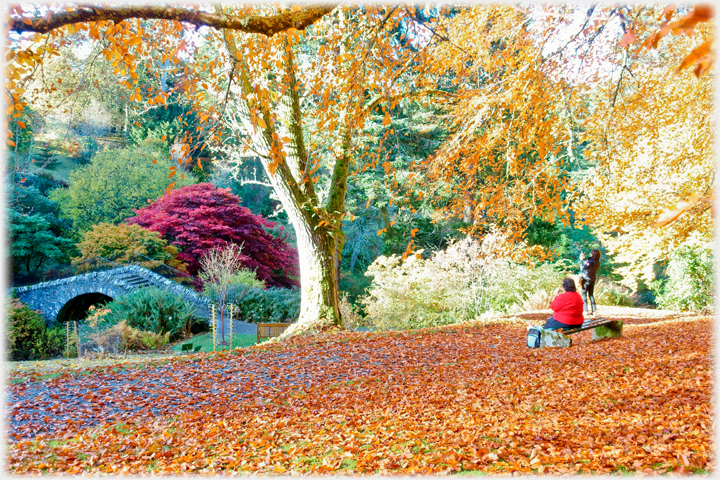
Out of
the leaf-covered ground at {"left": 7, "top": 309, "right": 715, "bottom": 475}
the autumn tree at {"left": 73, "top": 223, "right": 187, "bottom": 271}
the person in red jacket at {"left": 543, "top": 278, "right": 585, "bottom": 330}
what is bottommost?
the leaf-covered ground at {"left": 7, "top": 309, "right": 715, "bottom": 475}

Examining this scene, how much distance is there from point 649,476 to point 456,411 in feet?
4.90

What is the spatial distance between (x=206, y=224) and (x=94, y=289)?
3820 millimetres

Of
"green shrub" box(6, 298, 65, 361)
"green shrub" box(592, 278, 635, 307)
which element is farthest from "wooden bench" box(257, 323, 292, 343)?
"green shrub" box(592, 278, 635, 307)

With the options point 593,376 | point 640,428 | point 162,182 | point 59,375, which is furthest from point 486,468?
point 162,182

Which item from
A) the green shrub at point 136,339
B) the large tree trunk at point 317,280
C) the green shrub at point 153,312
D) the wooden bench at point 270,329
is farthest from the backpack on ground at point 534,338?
the green shrub at point 153,312

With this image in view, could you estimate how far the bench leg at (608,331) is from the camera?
6.60 metres

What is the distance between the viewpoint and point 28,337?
11930 millimetres

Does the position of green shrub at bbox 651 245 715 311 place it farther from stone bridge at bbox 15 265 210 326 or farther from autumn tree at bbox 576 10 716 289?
stone bridge at bbox 15 265 210 326

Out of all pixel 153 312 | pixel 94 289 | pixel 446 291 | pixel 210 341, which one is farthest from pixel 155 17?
pixel 94 289

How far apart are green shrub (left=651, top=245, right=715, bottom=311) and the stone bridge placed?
39.0 feet

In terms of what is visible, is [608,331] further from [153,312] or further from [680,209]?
[153,312]

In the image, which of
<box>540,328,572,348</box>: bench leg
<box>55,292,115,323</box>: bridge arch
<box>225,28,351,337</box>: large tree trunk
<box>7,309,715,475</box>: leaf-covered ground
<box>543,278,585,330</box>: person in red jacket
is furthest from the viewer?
<box>55,292,115,323</box>: bridge arch

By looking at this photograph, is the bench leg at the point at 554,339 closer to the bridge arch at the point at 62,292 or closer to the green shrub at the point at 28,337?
the green shrub at the point at 28,337

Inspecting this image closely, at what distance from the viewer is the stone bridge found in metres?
14.0
